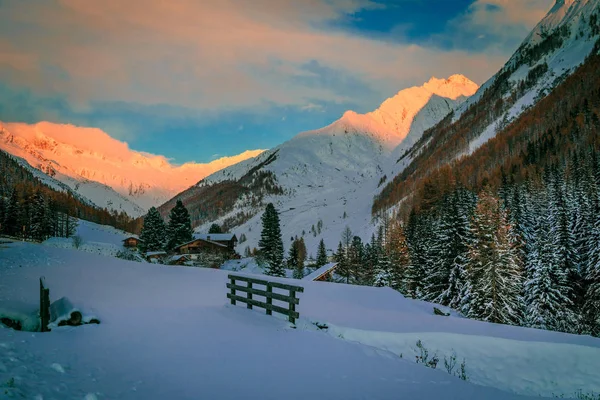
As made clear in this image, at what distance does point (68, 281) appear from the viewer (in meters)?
17.4

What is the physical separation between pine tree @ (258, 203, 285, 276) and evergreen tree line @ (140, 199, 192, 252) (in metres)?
15.7

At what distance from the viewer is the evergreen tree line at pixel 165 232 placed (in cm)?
5881

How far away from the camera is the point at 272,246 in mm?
51750

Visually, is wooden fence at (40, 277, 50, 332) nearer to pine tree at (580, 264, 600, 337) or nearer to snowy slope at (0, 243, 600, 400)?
snowy slope at (0, 243, 600, 400)

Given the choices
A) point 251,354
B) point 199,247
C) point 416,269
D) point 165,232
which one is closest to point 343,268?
point 416,269

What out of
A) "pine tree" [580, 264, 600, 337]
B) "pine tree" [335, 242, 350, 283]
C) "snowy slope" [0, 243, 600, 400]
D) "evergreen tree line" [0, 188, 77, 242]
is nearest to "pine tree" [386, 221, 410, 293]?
"pine tree" [335, 242, 350, 283]

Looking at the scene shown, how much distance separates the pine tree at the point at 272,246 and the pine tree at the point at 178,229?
15.5m

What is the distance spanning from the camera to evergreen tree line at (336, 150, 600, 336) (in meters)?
30.0

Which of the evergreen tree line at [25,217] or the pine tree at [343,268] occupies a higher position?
the evergreen tree line at [25,217]

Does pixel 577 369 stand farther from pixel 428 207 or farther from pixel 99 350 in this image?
pixel 428 207

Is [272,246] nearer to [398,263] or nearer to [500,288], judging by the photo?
[398,263]

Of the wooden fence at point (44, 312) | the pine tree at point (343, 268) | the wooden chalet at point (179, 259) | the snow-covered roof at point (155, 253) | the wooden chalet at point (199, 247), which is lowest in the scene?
the pine tree at point (343, 268)

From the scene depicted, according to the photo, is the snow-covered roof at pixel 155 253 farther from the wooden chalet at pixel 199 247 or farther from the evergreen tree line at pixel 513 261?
the evergreen tree line at pixel 513 261

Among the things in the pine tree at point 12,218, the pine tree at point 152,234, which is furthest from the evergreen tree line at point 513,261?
the pine tree at point 12,218
